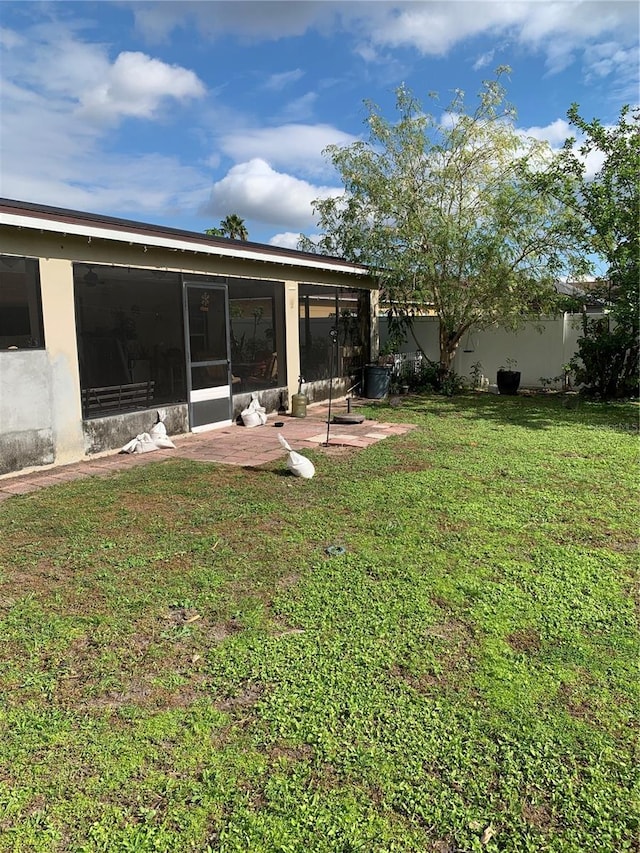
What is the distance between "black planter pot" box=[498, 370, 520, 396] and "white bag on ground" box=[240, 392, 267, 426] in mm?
6398

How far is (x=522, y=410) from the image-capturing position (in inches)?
421

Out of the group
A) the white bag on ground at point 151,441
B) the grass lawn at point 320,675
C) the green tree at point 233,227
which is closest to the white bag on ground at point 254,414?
the white bag on ground at point 151,441

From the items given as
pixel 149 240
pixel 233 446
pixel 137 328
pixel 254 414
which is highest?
pixel 149 240

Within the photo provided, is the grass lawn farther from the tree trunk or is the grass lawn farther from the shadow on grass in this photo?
the tree trunk

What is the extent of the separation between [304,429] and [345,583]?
5744 mm

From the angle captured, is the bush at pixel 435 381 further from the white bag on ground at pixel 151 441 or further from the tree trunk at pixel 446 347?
the white bag on ground at pixel 151 441

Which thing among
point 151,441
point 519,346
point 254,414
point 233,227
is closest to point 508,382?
point 519,346

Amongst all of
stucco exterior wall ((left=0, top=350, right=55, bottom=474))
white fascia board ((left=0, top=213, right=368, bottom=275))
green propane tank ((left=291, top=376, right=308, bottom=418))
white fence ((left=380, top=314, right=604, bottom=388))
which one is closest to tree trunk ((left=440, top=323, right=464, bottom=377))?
white fence ((left=380, top=314, right=604, bottom=388))

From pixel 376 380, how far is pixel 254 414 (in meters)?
3.96

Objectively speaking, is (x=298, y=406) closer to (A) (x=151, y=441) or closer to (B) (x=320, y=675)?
(A) (x=151, y=441)

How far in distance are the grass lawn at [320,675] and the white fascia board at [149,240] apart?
2.84 meters

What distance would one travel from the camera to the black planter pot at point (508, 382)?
13.3 m

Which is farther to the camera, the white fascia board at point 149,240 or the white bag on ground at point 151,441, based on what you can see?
the white bag on ground at point 151,441

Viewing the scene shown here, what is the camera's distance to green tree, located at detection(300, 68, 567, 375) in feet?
37.1
